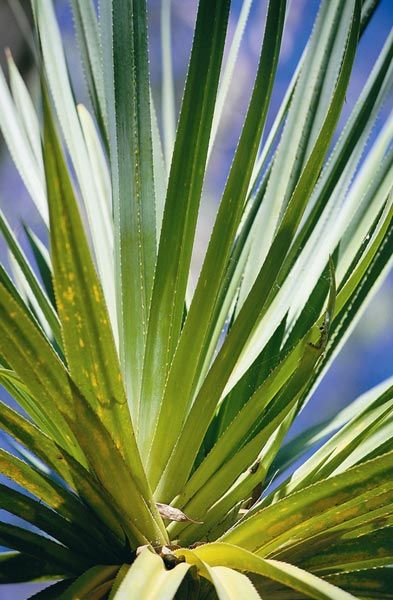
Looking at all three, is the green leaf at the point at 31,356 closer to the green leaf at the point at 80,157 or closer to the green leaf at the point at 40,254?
the green leaf at the point at 80,157

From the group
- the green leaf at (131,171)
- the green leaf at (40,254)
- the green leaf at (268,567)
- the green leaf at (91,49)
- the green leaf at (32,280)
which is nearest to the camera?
the green leaf at (268,567)

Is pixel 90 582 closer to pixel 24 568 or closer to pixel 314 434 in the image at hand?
pixel 24 568

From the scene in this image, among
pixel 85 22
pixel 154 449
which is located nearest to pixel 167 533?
pixel 154 449

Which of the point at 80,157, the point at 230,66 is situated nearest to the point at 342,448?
the point at 80,157

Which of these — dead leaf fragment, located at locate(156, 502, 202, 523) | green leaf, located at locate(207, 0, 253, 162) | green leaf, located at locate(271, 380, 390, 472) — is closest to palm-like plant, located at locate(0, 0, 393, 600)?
dead leaf fragment, located at locate(156, 502, 202, 523)

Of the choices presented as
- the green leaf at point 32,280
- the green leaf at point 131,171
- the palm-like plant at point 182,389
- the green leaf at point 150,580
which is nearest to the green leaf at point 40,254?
the green leaf at point 32,280

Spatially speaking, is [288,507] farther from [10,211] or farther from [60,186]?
[10,211]
